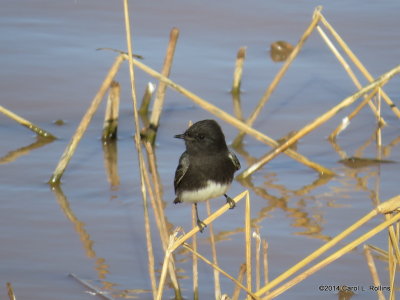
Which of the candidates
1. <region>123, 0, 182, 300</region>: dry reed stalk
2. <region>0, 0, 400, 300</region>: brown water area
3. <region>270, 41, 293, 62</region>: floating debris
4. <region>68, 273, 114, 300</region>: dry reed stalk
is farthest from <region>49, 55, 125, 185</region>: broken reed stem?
<region>270, 41, 293, 62</region>: floating debris

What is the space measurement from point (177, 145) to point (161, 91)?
719 millimetres

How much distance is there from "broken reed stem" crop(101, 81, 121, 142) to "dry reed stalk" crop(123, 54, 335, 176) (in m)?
1.37

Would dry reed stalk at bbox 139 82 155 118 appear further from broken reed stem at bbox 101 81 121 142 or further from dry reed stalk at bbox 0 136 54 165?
dry reed stalk at bbox 0 136 54 165

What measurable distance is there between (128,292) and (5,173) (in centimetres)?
239

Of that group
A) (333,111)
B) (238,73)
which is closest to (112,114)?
(238,73)

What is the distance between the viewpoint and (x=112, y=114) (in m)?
8.63

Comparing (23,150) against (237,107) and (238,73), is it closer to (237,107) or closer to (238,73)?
(237,107)

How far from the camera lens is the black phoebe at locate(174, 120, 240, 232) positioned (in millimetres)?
5930

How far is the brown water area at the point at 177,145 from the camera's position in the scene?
6.51 m

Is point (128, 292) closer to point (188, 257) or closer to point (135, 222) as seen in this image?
point (188, 257)

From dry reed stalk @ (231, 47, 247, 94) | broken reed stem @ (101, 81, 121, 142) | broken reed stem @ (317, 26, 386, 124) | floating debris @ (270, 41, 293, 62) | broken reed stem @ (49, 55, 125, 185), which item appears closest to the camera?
broken reed stem @ (49, 55, 125, 185)

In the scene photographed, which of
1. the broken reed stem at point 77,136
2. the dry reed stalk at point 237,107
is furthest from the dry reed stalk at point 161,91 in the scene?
the dry reed stalk at point 237,107

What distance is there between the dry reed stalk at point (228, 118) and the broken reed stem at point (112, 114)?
1.37 metres

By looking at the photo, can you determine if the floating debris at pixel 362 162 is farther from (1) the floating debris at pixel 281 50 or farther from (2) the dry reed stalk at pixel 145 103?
(1) the floating debris at pixel 281 50
